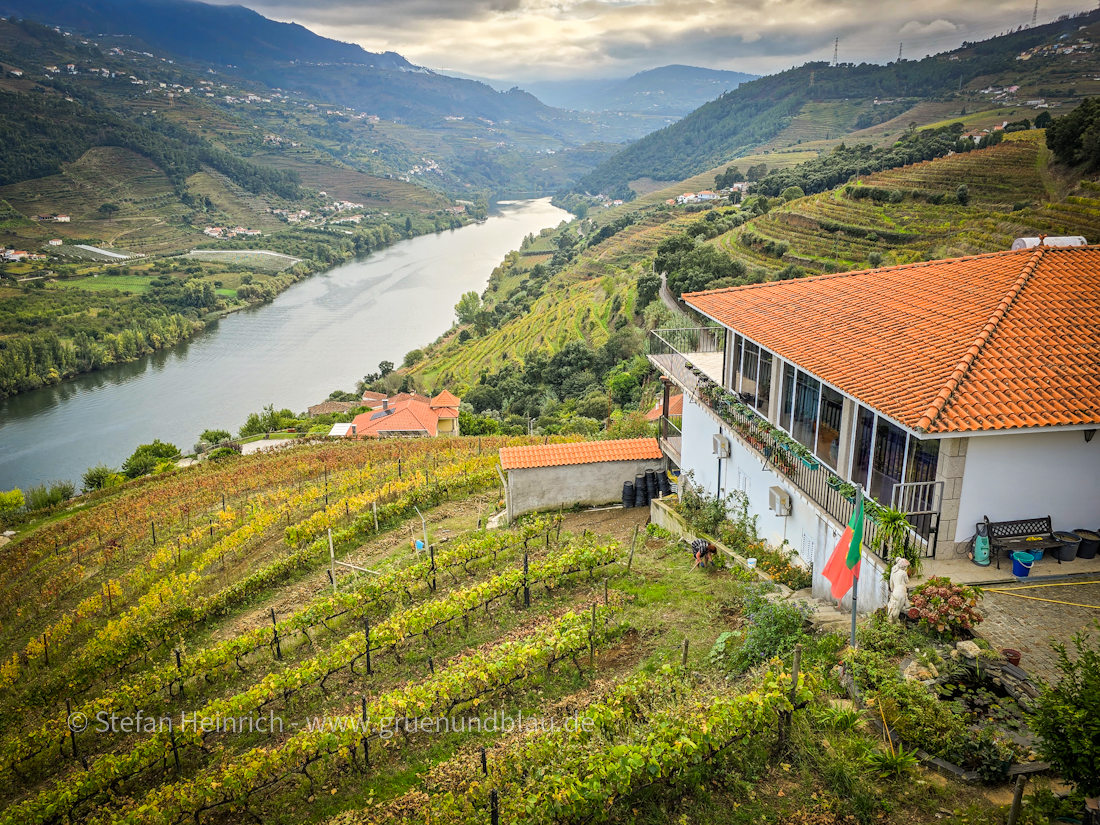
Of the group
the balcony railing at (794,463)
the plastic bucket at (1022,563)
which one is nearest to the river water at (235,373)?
the balcony railing at (794,463)

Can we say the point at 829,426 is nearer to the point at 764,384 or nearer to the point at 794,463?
the point at 794,463

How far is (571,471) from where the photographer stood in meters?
16.5

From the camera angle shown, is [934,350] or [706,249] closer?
[934,350]

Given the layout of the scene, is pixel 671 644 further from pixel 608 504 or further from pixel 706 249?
pixel 706 249

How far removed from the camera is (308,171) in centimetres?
18762

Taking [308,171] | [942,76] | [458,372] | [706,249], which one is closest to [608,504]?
[706,249]

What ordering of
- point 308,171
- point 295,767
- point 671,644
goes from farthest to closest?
point 308,171
point 671,644
point 295,767

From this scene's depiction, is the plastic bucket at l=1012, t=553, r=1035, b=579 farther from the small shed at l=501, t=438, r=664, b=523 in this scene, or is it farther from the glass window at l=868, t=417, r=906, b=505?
the small shed at l=501, t=438, r=664, b=523

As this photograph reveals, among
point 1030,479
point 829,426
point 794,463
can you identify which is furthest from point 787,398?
point 1030,479

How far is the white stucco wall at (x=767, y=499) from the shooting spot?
871cm

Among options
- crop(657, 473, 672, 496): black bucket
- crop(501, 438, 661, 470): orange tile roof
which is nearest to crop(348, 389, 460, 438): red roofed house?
crop(501, 438, 661, 470): orange tile roof

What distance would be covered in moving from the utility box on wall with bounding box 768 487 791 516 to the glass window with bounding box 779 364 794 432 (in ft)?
4.23

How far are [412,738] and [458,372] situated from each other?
55.2 meters

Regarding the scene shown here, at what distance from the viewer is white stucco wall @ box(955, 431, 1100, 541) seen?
27.2 feet
